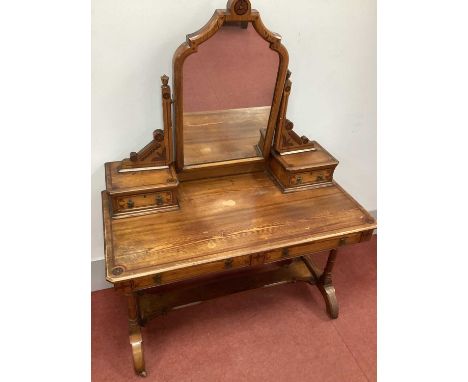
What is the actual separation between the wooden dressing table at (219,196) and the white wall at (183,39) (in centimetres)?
15

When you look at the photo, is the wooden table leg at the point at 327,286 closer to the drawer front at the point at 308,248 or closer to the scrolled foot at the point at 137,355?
the drawer front at the point at 308,248

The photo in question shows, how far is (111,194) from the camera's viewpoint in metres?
1.72

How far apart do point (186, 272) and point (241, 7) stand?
1145 mm

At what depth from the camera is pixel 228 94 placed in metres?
1.84

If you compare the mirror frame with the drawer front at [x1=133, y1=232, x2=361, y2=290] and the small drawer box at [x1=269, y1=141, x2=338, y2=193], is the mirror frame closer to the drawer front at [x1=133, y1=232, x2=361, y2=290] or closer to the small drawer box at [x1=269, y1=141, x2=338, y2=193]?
the small drawer box at [x1=269, y1=141, x2=338, y2=193]

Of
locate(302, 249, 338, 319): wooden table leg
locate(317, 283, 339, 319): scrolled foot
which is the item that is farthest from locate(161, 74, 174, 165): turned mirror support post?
locate(317, 283, 339, 319): scrolled foot

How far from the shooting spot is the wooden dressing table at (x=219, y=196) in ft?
5.31

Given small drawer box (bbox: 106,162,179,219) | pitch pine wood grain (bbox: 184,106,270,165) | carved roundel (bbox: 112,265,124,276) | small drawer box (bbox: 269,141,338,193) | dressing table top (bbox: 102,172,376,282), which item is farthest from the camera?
small drawer box (bbox: 269,141,338,193)

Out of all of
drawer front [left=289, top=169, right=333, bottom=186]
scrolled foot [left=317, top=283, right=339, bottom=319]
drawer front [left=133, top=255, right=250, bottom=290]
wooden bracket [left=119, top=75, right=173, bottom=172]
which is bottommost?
scrolled foot [left=317, top=283, right=339, bottom=319]

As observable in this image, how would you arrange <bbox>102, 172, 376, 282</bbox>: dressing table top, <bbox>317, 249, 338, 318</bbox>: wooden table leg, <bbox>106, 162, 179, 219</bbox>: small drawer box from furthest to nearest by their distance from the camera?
<bbox>317, 249, 338, 318</bbox>: wooden table leg, <bbox>106, 162, 179, 219</bbox>: small drawer box, <bbox>102, 172, 376, 282</bbox>: dressing table top

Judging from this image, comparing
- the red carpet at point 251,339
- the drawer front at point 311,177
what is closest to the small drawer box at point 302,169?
the drawer front at point 311,177

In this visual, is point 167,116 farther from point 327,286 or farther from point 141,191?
point 327,286

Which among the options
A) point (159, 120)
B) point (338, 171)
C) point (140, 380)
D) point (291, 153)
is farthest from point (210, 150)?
point (140, 380)

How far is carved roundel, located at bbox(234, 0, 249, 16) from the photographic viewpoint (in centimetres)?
154
